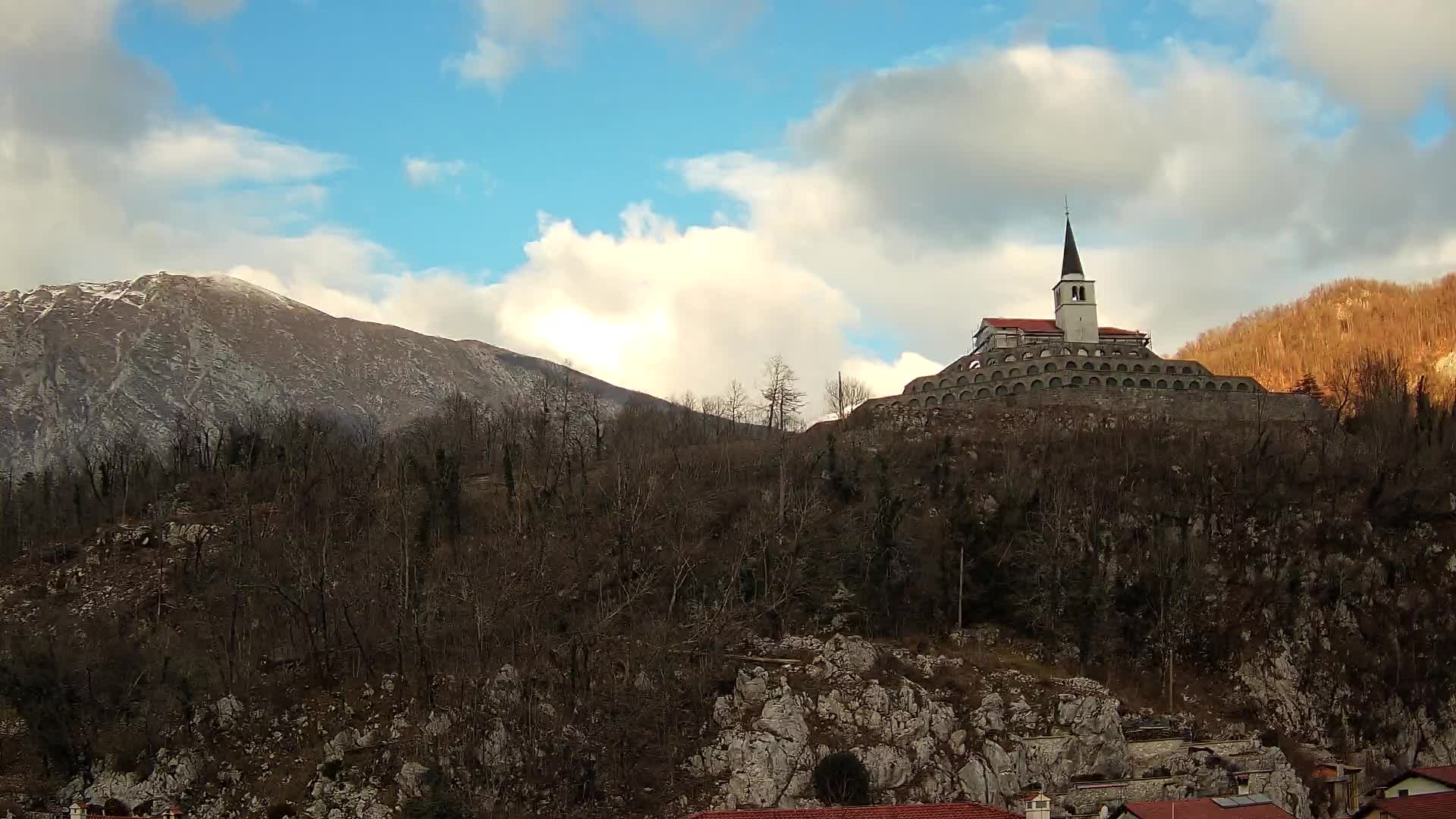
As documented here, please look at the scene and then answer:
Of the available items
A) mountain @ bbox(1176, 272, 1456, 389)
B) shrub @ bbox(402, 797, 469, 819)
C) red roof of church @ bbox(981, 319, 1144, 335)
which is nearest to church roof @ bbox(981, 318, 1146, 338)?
red roof of church @ bbox(981, 319, 1144, 335)

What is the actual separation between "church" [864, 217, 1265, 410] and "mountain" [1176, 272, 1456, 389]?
35220 millimetres

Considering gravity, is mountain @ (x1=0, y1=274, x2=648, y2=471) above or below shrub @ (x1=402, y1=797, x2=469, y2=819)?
above

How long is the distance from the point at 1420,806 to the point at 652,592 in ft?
104

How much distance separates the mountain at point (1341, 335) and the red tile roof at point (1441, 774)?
76720 millimetres

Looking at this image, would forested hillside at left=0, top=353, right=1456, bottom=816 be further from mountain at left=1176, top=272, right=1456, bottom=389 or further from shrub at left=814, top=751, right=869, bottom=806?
mountain at left=1176, top=272, right=1456, bottom=389

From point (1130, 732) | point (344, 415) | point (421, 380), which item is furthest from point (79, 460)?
point (1130, 732)

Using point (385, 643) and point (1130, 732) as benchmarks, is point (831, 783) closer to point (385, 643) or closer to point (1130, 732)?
point (1130, 732)

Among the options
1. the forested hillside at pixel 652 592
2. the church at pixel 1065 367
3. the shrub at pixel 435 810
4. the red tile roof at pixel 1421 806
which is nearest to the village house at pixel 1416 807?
the red tile roof at pixel 1421 806

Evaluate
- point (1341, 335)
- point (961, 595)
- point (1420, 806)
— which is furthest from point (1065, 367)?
point (1341, 335)

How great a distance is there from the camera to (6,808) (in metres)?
47.4

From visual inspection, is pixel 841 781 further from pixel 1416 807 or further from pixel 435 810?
pixel 1416 807

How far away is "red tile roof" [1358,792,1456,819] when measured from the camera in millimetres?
37969

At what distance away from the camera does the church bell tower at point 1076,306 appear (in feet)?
306

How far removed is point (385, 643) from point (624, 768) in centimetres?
1382
